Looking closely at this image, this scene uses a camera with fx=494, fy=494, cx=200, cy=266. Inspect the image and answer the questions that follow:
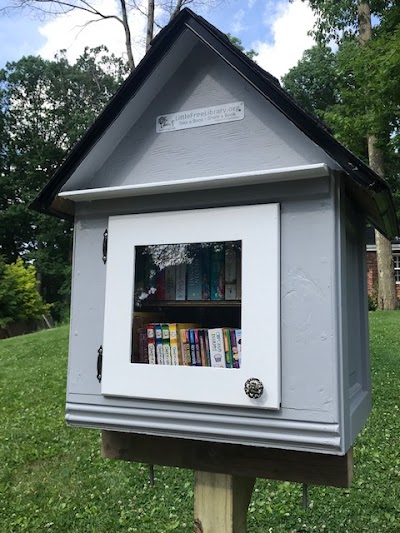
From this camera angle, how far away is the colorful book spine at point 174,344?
1.61 meters

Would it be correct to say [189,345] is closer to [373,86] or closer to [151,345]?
[151,345]

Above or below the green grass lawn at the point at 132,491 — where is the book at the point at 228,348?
above

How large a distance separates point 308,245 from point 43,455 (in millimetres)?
3726

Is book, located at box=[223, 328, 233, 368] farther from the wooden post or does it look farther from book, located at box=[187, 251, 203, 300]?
the wooden post

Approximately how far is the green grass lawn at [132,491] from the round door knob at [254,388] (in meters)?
2.19

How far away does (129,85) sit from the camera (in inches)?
62.1

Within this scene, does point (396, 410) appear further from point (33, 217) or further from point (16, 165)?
point (16, 165)

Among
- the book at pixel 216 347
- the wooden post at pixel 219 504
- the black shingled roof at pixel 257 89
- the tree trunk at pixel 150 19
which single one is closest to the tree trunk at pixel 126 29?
the tree trunk at pixel 150 19

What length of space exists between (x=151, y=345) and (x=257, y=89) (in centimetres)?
88

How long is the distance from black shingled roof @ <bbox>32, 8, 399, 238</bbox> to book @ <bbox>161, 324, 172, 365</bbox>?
0.60m

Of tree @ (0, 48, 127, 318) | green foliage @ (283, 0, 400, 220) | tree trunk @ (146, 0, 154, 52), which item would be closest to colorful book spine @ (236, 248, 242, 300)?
green foliage @ (283, 0, 400, 220)

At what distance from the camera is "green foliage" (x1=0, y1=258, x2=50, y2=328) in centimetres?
1584

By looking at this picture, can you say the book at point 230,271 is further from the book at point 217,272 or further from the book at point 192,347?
the book at point 192,347

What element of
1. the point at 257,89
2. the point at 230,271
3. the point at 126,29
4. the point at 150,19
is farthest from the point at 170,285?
the point at 126,29
